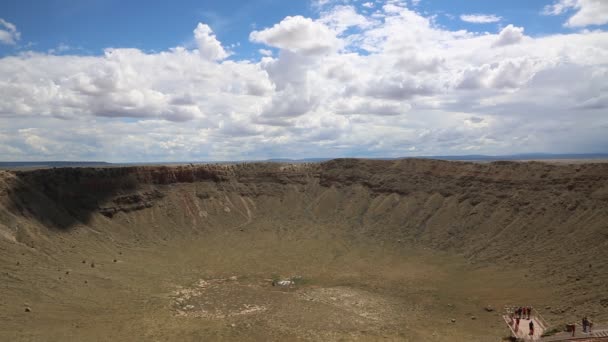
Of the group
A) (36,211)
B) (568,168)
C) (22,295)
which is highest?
(568,168)

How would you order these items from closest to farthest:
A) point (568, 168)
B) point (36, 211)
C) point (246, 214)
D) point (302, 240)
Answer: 1. point (36, 211)
2. point (568, 168)
3. point (302, 240)
4. point (246, 214)

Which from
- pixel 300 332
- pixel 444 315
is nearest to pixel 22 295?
pixel 300 332

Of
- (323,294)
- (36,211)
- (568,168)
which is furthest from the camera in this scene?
(568,168)

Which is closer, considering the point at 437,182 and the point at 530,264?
the point at 530,264

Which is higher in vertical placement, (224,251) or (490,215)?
(490,215)

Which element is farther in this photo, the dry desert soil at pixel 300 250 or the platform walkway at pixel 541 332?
the dry desert soil at pixel 300 250

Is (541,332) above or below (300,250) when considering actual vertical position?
above

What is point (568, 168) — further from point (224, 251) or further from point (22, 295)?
point (22, 295)

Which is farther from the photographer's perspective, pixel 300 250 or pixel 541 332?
pixel 300 250

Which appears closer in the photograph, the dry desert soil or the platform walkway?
the platform walkway

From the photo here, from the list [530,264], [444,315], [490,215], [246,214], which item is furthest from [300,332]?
[246,214]
